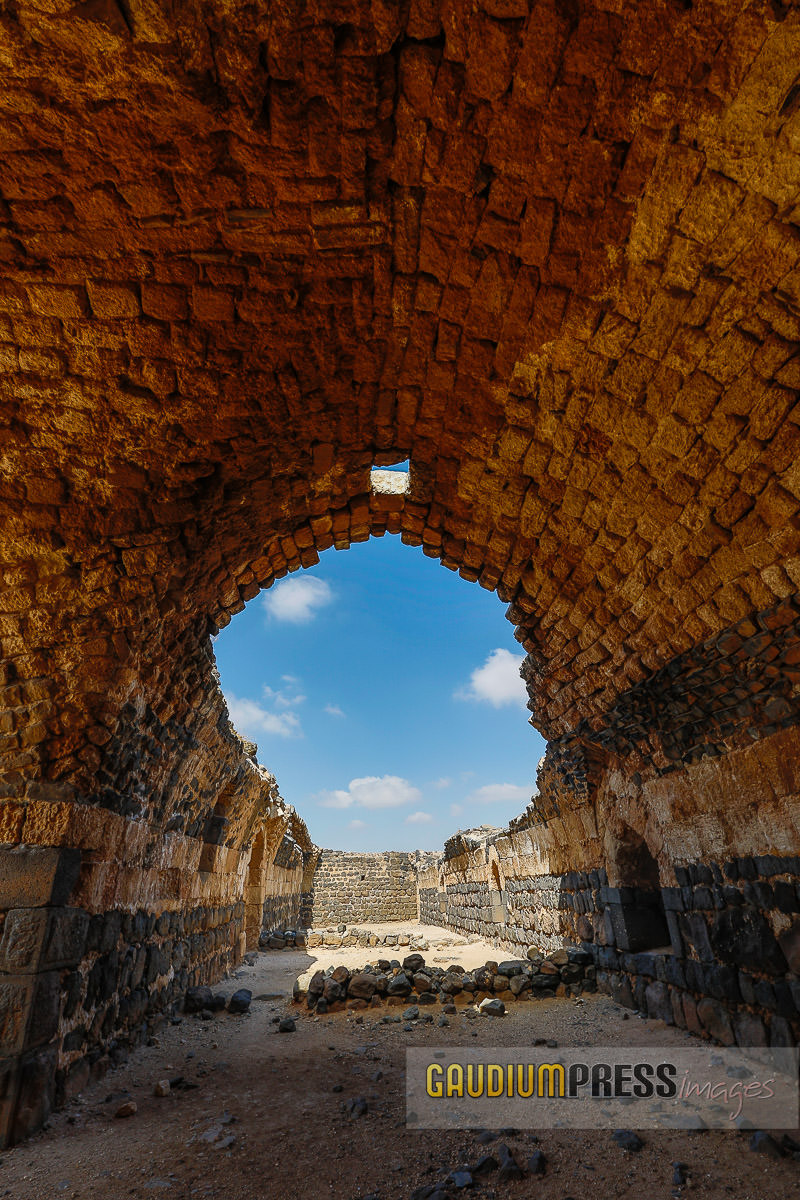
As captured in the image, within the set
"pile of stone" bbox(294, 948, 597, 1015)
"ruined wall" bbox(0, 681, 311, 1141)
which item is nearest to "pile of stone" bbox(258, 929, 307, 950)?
"ruined wall" bbox(0, 681, 311, 1141)

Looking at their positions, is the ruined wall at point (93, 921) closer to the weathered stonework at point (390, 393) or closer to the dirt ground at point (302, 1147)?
the weathered stonework at point (390, 393)

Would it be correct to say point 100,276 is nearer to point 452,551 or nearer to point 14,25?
point 14,25

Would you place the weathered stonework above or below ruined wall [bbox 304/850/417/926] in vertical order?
above

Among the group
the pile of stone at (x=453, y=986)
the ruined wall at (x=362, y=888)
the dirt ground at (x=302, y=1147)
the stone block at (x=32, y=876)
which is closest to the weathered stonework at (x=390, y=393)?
the stone block at (x=32, y=876)

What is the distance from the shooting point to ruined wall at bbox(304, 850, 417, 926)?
20.5 meters

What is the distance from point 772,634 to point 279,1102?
4640 millimetres

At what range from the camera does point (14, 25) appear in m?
2.21

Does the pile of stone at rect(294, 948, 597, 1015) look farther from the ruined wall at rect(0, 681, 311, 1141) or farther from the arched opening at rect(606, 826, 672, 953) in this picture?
the ruined wall at rect(0, 681, 311, 1141)

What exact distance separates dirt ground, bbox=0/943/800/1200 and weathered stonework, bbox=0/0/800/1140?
484 millimetres

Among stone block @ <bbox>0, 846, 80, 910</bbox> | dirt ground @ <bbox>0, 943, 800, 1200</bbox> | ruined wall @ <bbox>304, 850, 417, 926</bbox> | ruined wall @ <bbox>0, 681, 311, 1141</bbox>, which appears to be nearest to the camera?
dirt ground @ <bbox>0, 943, 800, 1200</bbox>

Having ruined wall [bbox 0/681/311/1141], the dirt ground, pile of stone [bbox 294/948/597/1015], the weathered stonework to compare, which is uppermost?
the weathered stonework

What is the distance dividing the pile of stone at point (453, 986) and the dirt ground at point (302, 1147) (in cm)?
176

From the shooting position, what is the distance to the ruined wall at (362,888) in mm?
20547

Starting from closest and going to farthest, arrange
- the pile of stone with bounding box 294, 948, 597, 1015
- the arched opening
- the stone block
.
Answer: the stone block < the arched opening < the pile of stone with bounding box 294, 948, 597, 1015
